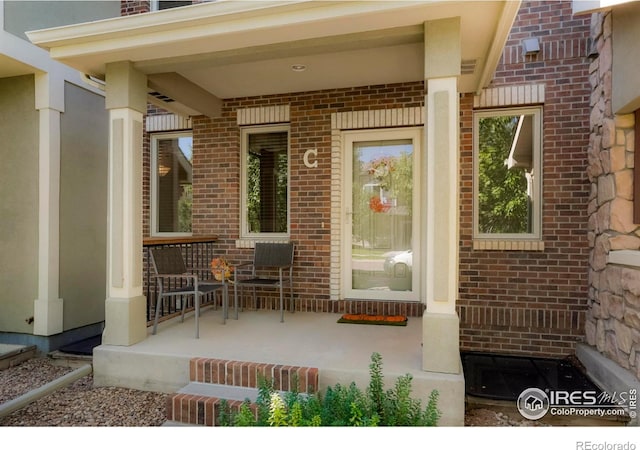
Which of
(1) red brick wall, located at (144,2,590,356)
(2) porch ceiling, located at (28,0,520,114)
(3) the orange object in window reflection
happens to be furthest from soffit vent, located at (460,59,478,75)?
(3) the orange object in window reflection

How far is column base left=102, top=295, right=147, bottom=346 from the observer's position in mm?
3307

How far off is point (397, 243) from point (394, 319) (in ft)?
2.77

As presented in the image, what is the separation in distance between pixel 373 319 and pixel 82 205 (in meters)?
3.49

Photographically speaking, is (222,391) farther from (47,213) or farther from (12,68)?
(12,68)

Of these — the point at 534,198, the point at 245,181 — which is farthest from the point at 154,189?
the point at 534,198

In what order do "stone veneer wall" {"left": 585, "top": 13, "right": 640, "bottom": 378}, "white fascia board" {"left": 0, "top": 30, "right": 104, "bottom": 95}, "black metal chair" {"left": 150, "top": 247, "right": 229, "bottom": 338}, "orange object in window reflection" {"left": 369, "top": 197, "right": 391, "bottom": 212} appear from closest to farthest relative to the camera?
"stone veneer wall" {"left": 585, "top": 13, "right": 640, "bottom": 378} < "black metal chair" {"left": 150, "top": 247, "right": 229, "bottom": 338} < "white fascia board" {"left": 0, "top": 30, "right": 104, "bottom": 95} < "orange object in window reflection" {"left": 369, "top": 197, "right": 391, "bottom": 212}

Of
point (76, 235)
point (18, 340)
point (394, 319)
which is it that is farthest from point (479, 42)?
point (18, 340)

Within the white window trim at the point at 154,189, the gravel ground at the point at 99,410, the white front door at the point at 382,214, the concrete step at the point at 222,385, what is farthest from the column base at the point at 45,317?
the white front door at the point at 382,214

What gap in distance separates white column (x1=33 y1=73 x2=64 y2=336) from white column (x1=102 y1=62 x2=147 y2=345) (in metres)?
1.32

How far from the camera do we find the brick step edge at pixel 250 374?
8.96 ft

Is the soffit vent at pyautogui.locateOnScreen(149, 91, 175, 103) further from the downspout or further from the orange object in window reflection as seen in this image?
the downspout

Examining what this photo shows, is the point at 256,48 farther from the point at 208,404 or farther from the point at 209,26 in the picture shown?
the point at 208,404

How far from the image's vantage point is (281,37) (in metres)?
2.97

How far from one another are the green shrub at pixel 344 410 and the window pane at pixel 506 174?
241 centimetres
